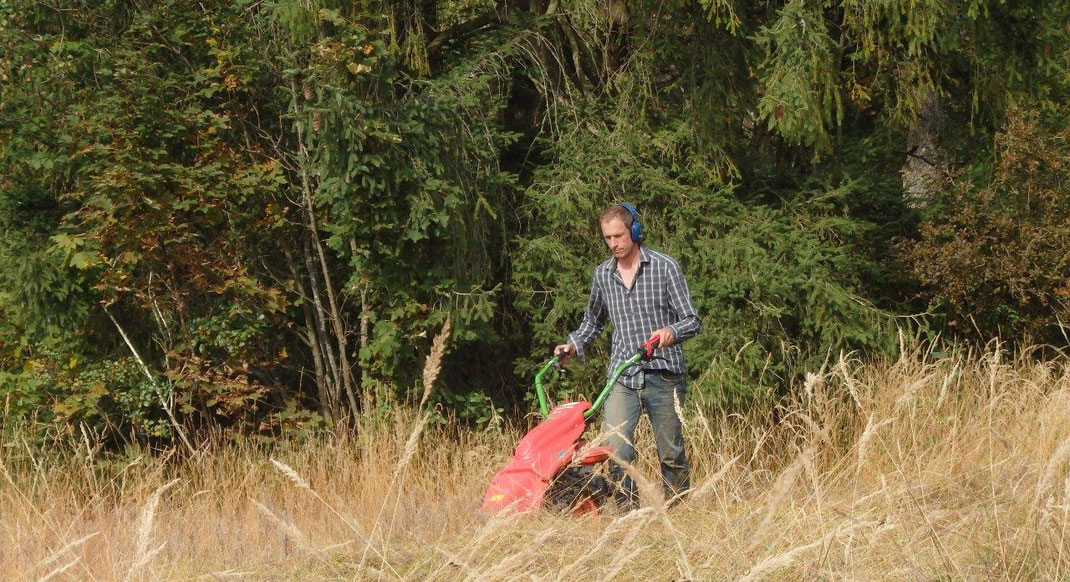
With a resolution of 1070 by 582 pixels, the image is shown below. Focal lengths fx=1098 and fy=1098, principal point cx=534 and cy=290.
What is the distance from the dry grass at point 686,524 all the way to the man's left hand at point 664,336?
18.6 inches

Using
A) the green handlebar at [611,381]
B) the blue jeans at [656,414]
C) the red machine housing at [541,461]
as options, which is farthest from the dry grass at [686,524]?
the green handlebar at [611,381]

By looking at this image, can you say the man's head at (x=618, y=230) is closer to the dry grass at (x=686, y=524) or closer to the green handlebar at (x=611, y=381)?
the green handlebar at (x=611, y=381)

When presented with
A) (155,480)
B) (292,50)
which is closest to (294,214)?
(292,50)

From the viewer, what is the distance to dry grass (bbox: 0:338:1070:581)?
3.19 metres

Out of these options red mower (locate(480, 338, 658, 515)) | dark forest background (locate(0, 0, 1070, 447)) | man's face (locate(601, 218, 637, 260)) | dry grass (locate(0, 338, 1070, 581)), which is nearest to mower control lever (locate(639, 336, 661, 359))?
red mower (locate(480, 338, 658, 515))

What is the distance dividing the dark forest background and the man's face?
2.76 m

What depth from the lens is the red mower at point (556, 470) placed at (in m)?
4.74

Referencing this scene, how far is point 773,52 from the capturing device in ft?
26.5

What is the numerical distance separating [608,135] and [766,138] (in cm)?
154

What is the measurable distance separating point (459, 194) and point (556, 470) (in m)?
3.99

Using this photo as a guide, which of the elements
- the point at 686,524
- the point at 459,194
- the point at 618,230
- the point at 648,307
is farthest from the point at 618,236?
the point at 459,194

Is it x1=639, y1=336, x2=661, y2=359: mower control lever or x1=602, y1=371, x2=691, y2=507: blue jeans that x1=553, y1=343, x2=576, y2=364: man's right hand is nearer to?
x1=602, y1=371, x2=691, y2=507: blue jeans

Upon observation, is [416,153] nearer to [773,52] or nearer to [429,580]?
[773,52]

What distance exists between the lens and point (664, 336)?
488 cm
